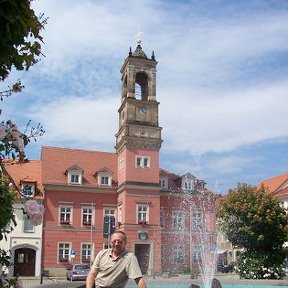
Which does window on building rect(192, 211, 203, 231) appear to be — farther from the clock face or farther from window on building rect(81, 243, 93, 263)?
the clock face

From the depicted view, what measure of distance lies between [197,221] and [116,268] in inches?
1771

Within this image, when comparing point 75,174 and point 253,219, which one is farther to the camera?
point 75,174

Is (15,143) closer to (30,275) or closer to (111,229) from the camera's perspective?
(111,229)

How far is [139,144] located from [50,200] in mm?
10072

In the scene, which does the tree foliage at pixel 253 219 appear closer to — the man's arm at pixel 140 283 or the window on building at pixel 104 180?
the window on building at pixel 104 180

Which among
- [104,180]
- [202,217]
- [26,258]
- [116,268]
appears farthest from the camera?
[202,217]

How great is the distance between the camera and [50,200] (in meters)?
47.2

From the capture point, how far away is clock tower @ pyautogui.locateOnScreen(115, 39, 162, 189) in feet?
159

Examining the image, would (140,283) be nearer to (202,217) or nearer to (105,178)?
(105,178)

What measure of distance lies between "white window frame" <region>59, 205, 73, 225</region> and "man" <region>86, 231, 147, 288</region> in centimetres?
4240

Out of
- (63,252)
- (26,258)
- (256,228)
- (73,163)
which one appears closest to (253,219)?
(256,228)

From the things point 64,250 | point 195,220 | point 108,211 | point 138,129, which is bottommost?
point 64,250

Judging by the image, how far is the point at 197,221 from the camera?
49.8 meters

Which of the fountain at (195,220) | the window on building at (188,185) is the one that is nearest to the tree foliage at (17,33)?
the fountain at (195,220)
